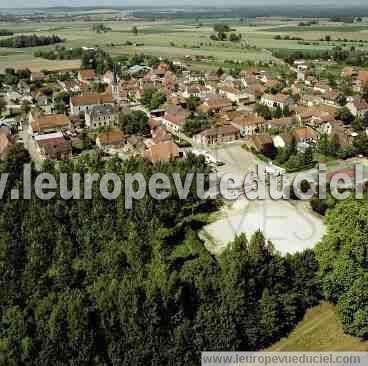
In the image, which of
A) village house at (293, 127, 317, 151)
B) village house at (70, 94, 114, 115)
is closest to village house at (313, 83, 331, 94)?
village house at (293, 127, 317, 151)

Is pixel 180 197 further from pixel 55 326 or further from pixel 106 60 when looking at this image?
pixel 106 60

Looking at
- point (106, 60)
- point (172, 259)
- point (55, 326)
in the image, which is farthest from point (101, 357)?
point (106, 60)

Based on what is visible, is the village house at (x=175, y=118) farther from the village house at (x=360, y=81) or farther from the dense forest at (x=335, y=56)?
the dense forest at (x=335, y=56)

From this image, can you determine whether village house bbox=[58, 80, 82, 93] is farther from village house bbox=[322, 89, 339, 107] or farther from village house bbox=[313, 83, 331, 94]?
village house bbox=[322, 89, 339, 107]

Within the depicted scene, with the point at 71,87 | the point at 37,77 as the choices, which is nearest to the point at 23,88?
the point at 71,87

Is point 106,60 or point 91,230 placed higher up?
point 106,60

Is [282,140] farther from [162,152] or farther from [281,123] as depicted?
[162,152]
